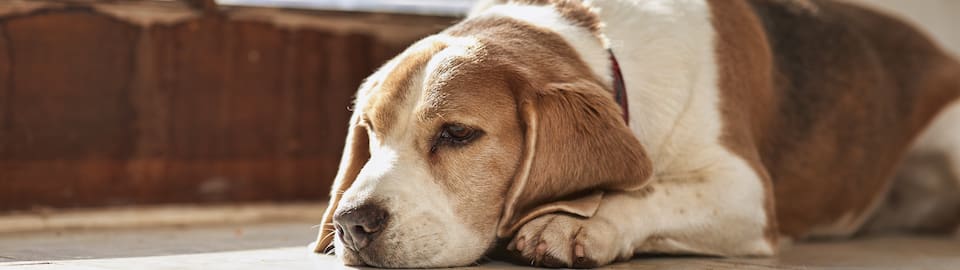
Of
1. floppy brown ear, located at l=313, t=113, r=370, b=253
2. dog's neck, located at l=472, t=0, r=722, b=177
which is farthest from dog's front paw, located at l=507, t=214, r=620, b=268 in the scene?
floppy brown ear, located at l=313, t=113, r=370, b=253

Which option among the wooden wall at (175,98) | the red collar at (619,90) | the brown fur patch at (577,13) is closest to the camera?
the red collar at (619,90)

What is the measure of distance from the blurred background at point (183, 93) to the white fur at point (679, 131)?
1820 mm

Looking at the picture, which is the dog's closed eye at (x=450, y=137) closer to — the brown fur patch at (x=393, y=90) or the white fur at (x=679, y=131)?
the brown fur patch at (x=393, y=90)

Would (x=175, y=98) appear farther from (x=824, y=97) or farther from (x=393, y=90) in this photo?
(x=824, y=97)

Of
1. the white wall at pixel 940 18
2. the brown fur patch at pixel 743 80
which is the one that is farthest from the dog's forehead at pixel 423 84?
the white wall at pixel 940 18

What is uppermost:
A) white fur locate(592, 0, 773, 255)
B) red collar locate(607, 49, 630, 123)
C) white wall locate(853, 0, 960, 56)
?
red collar locate(607, 49, 630, 123)

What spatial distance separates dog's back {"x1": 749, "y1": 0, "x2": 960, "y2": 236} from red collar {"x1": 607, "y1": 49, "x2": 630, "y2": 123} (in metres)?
0.64

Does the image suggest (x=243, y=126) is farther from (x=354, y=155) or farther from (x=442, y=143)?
(x=442, y=143)

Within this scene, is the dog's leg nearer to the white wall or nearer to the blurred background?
the blurred background

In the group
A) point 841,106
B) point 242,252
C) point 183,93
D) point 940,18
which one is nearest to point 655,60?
point 841,106

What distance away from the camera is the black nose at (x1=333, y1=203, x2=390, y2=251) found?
2.60 m

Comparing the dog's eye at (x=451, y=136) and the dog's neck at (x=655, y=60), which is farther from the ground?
the dog's eye at (x=451, y=136)

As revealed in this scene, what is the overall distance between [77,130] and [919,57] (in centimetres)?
323

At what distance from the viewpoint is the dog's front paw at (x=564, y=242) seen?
2754 millimetres
